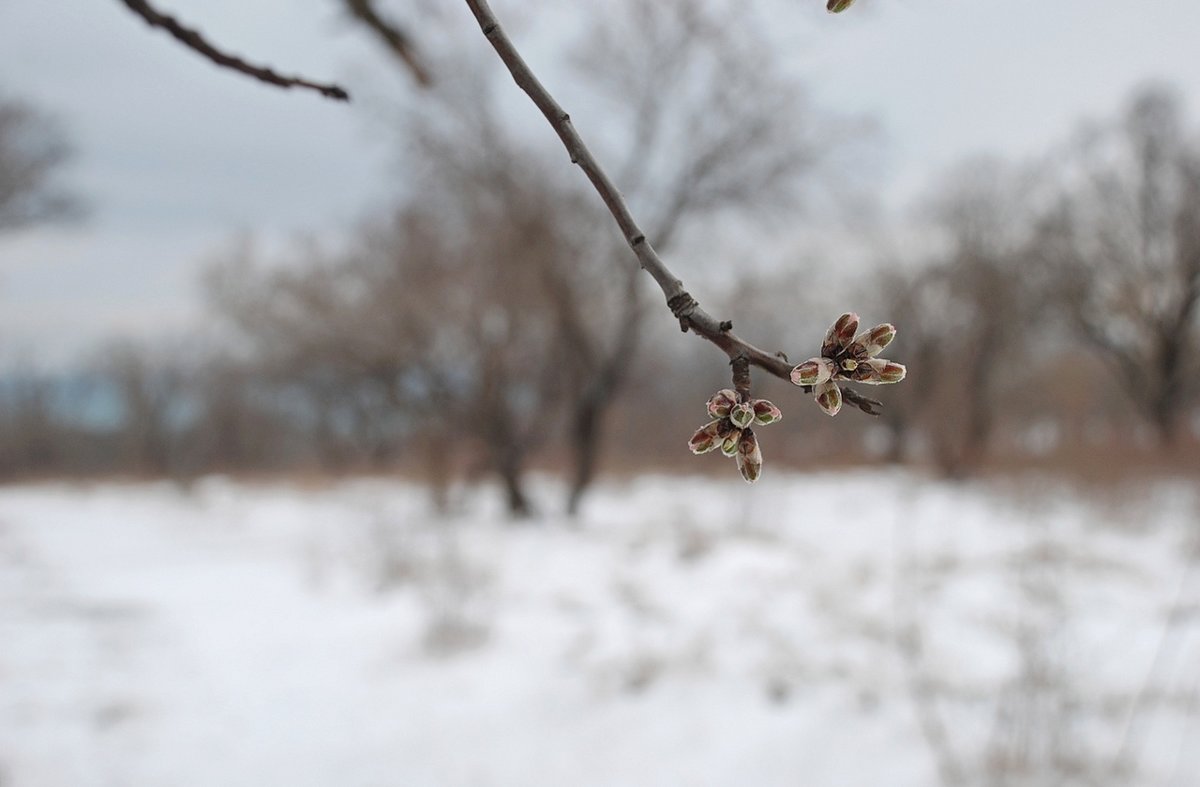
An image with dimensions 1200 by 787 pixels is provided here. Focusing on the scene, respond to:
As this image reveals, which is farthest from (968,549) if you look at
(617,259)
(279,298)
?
(279,298)

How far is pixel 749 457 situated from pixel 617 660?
4.05 metres

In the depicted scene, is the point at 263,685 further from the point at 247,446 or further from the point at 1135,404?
the point at 247,446

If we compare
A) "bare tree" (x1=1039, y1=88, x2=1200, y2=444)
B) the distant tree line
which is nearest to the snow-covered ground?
the distant tree line

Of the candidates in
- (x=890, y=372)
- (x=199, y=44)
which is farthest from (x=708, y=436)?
(x=199, y=44)

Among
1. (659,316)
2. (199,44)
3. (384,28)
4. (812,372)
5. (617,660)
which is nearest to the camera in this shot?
(812,372)

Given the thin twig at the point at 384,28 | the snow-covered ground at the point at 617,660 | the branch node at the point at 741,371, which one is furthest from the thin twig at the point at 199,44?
the snow-covered ground at the point at 617,660

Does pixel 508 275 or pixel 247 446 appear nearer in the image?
pixel 508 275

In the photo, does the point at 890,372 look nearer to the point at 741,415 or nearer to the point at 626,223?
the point at 741,415

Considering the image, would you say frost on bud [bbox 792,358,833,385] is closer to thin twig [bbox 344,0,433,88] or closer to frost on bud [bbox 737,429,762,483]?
frost on bud [bbox 737,429,762,483]

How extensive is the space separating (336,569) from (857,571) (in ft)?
13.6

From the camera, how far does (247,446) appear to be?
90.5 ft

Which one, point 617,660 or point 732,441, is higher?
point 732,441

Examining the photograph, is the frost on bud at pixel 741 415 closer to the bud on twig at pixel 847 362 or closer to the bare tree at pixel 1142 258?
the bud on twig at pixel 847 362

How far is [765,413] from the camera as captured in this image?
1.89ft
